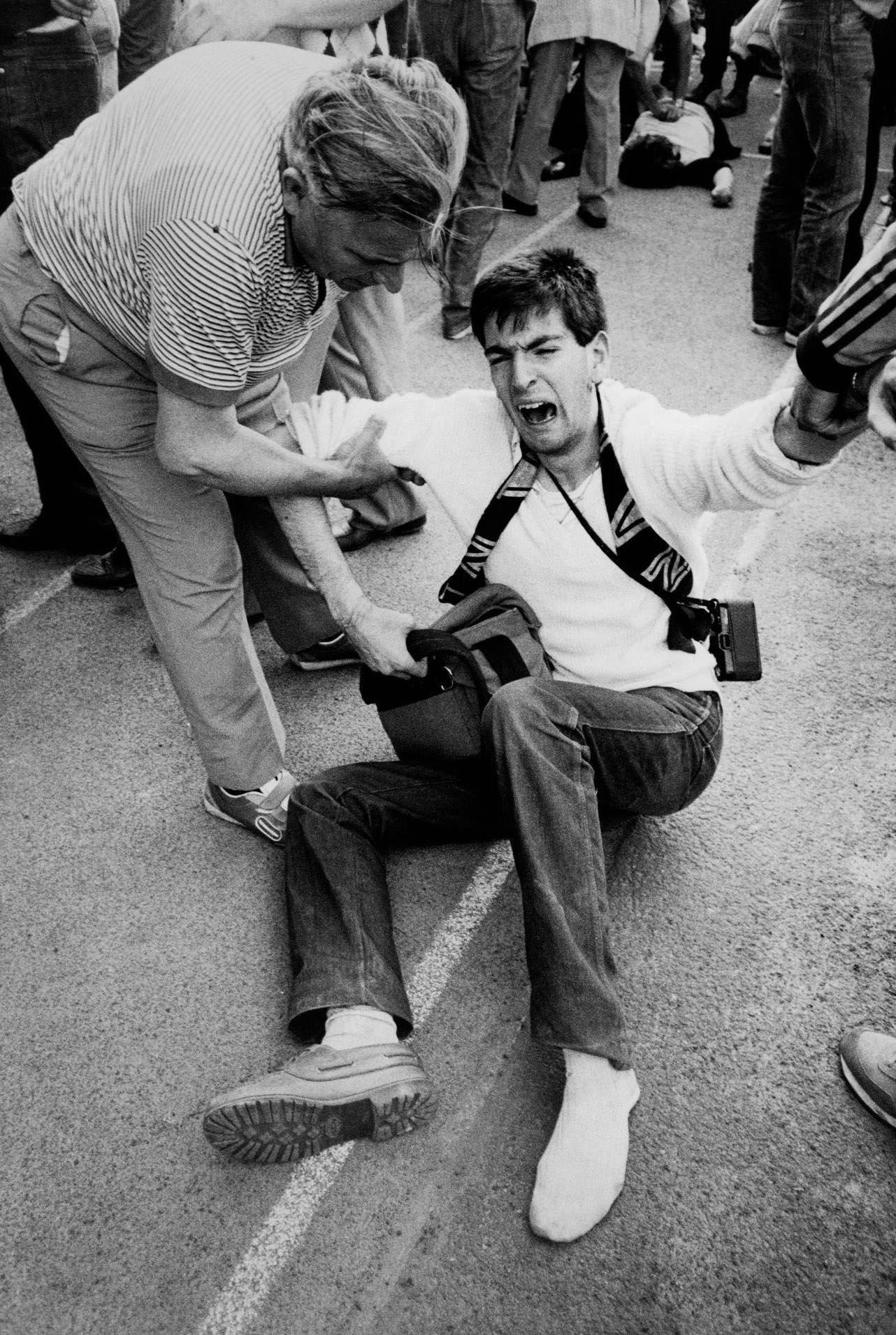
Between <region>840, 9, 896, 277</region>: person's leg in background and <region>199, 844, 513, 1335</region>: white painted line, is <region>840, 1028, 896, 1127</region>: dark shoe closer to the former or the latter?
<region>199, 844, 513, 1335</region>: white painted line

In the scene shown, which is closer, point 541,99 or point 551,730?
point 551,730

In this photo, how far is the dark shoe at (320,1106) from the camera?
1979mm

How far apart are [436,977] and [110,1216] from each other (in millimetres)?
781

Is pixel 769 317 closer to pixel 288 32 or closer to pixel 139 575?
pixel 288 32

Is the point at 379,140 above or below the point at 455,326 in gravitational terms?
above

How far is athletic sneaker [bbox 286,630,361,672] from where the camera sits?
3.33 metres

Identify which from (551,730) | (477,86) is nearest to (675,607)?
(551,730)

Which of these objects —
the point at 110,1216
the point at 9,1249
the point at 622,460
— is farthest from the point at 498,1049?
the point at 622,460

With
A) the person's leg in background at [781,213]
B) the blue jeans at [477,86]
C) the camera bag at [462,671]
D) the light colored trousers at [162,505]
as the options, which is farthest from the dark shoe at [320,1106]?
the person's leg in background at [781,213]

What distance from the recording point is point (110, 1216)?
78.1 inches

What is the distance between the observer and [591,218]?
6758 millimetres

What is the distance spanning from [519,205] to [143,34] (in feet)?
7.58

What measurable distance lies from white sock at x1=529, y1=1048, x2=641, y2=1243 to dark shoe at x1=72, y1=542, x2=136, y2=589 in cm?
234

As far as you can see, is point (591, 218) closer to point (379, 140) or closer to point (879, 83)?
point (879, 83)
